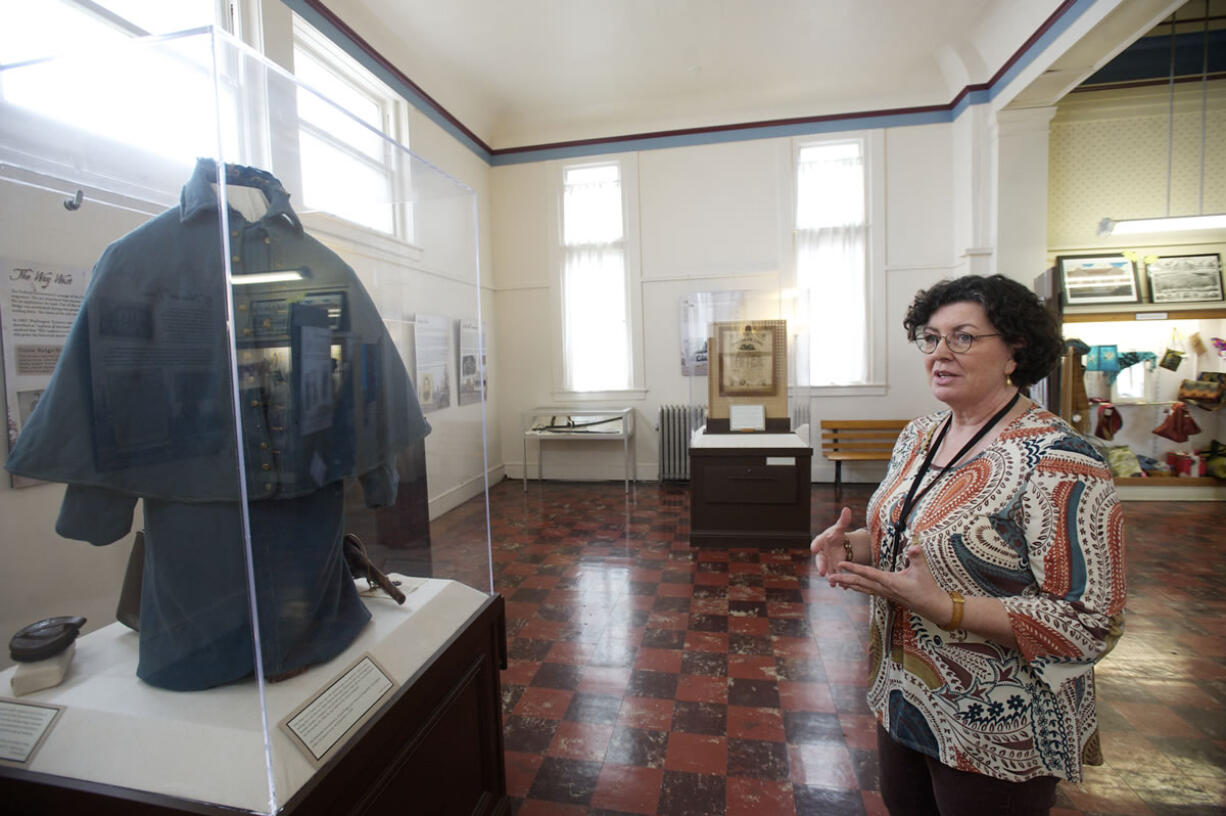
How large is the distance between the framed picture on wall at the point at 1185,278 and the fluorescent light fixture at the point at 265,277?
8.09 m

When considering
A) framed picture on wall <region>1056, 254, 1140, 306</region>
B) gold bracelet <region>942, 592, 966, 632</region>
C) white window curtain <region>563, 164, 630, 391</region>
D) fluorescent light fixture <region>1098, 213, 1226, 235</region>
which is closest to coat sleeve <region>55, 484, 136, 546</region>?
gold bracelet <region>942, 592, 966, 632</region>

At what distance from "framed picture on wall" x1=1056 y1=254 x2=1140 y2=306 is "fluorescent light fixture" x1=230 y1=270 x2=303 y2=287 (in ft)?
24.5

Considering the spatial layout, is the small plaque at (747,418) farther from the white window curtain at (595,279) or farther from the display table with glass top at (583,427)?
the white window curtain at (595,279)

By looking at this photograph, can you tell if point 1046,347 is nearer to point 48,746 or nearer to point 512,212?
point 48,746

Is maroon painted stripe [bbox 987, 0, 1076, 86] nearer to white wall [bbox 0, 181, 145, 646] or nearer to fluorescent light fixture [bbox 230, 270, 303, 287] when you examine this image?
fluorescent light fixture [bbox 230, 270, 303, 287]

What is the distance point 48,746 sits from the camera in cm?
109

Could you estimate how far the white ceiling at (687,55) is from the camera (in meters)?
5.30

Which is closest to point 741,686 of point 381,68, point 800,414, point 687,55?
point 800,414

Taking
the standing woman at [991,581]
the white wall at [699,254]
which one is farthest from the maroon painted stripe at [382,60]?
the standing woman at [991,581]

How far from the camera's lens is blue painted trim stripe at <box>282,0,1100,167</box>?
4.74 m

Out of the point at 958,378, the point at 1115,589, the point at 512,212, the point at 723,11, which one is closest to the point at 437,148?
the point at 512,212

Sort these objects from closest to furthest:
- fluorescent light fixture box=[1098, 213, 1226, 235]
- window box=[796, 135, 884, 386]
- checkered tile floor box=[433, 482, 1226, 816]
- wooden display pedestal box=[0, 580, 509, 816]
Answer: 1. wooden display pedestal box=[0, 580, 509, 816]
2. checkered tile floor box=[433, 482, 1226, 816]
3. fluorescent light fixture box=[1098, 213, 1226, 235]
4. window box=[796, 135, 884, 386]

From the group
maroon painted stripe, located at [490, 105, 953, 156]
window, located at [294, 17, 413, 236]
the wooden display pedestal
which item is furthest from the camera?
maroon painted stripe, located at [490, 105, 953, 156]

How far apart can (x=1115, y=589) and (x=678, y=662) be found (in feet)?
7.38
